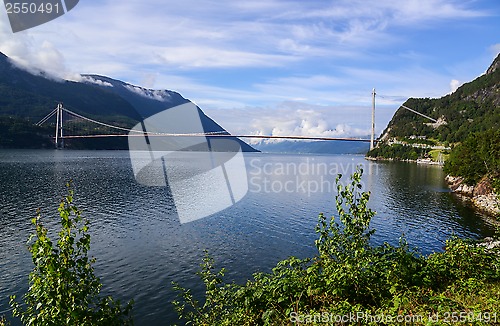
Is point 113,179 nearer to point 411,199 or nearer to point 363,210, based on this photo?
point 411,199

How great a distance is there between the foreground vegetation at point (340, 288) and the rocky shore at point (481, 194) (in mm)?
27861

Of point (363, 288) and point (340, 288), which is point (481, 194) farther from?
→ point (340, 288)

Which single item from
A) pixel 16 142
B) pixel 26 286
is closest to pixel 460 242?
pixel 26 286

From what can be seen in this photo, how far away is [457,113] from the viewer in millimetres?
161125

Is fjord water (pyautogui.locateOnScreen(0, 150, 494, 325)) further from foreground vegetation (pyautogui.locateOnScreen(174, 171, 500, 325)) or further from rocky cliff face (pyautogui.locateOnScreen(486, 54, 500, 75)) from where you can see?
rocky cliff face (pyautogui.locateOnScreen(486, 54, 500, 75))

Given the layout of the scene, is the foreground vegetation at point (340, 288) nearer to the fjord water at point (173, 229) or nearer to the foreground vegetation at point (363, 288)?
the foreground vegetation at point (363, 288)

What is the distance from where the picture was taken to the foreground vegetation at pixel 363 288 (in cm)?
531

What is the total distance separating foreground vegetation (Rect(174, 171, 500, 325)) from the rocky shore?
27478 millimetres

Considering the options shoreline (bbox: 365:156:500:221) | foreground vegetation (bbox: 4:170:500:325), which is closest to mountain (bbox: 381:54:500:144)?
shoreline (bbox: 365:156:500:221)

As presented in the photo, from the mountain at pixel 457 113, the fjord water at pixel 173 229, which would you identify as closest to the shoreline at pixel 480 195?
the fjord water at pixel 173 229

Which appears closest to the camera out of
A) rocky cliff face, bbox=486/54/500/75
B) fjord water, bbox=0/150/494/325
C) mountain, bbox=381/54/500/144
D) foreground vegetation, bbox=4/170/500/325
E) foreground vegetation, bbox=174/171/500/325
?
foreground vegetation, bbox=4/170/500/325

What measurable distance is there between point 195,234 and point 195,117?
18070 mm

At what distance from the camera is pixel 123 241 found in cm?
2034

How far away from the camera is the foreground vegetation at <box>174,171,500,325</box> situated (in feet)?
17.4
